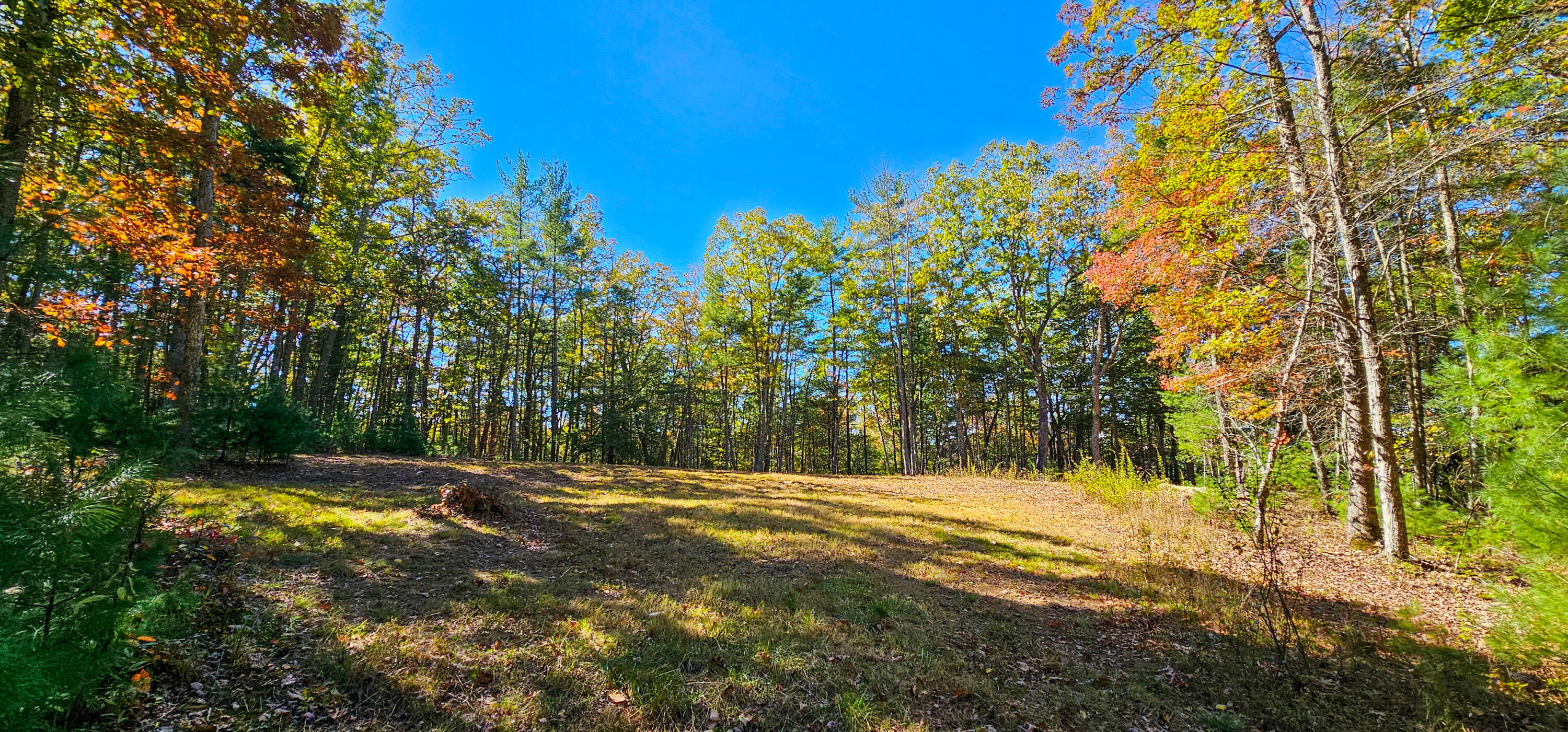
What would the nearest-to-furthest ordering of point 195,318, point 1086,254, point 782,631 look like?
point 782,631 < point 195,318 < point 1086,254

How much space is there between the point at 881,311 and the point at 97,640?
23.5 metres

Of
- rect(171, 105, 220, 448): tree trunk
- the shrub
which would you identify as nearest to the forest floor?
the shrub

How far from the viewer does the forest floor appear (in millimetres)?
3131

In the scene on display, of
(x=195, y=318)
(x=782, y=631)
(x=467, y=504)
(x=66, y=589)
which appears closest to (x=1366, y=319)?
(x=782, y=631)

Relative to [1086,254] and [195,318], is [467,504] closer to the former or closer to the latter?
[195,318]

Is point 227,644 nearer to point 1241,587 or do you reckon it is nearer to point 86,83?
point 86,83

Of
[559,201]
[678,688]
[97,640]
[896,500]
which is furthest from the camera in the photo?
[559,201]

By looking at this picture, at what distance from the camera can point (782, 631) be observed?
14.3 feet

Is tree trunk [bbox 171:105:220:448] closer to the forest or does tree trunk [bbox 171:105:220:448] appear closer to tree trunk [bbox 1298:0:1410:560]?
the forest

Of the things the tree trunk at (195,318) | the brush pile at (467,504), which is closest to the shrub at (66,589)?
the brush pile at (467,504)

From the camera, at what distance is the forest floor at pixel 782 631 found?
10.3 ft

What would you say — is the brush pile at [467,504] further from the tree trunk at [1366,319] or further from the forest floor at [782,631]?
the tree trunk at [1366,319]

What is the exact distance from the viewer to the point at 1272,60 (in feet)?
23.3

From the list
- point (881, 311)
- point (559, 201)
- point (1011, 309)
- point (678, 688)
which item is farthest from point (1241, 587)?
point (559, 201)
